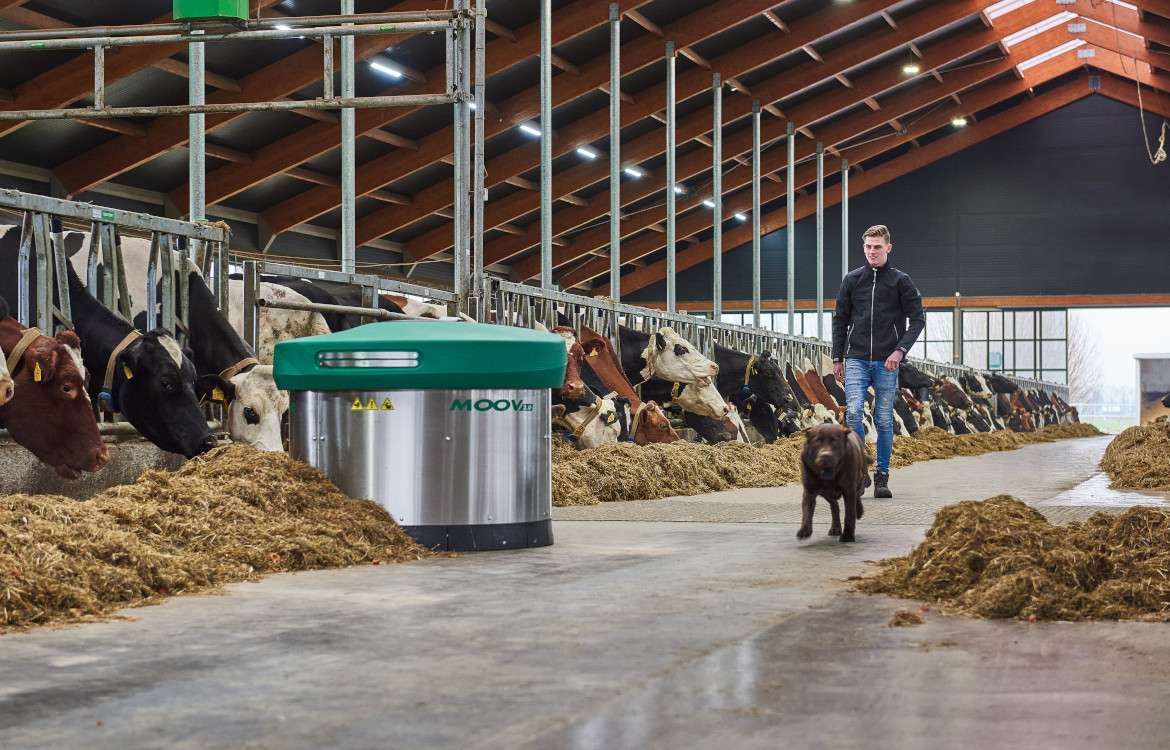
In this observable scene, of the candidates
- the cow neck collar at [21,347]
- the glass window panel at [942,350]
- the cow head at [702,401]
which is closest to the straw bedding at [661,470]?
the cow head at [702,401]

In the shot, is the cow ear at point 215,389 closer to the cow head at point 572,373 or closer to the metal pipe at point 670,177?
the cow head at point 572,373

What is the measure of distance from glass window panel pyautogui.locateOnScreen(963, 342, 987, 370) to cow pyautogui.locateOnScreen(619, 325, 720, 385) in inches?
990

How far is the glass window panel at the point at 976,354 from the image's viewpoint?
36125 mm

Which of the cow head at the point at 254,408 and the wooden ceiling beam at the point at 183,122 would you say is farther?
the wooden ceiling beam at the point at 183,122

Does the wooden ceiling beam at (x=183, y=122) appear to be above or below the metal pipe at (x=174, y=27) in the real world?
above

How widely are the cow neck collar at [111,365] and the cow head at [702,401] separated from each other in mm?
6774

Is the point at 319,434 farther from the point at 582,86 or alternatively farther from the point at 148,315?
the point at 582,86

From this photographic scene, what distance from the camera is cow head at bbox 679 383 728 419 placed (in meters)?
12.3

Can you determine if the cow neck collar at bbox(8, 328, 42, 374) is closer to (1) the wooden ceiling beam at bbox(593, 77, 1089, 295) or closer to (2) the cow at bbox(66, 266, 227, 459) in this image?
(2) the cow at bbox(66, 266, 227, 459)

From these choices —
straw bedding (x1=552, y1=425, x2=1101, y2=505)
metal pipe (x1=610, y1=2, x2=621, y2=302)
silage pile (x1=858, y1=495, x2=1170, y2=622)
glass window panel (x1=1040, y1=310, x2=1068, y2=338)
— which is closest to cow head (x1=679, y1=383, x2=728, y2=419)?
straw bedding (x1=552, y1=425, x2=1101, y2=505)

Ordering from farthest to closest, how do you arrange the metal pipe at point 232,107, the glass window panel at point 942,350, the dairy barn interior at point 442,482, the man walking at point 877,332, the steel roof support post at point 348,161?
the glass window panel at point 942,350 → the steel roof support post at point 348,161 → the metal pipe at point 232,107 → the man walking at point 877,332 → the dairy barn interior at point 442,482

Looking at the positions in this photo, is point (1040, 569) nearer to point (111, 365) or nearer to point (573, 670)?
point (573, 670)

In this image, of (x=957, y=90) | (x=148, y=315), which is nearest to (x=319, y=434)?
(x=148, y=315)

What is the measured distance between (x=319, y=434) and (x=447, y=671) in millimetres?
2693
